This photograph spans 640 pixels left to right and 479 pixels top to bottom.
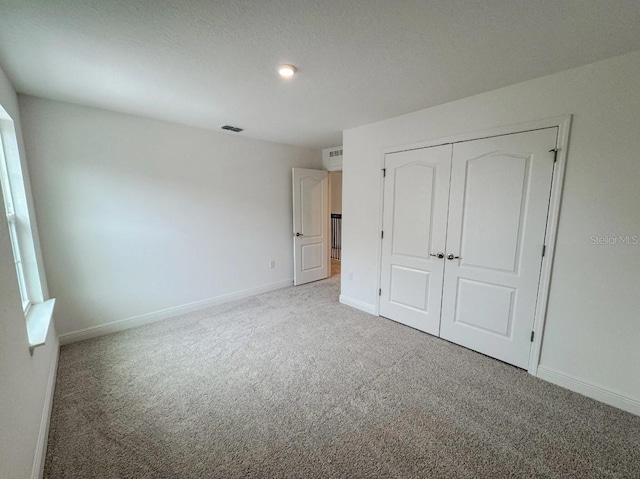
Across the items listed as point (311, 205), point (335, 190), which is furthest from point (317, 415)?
point (335, 190)

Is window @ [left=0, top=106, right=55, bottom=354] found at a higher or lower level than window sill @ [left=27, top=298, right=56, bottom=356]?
higher

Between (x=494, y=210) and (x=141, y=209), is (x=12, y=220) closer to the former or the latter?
(x=141, y=209)

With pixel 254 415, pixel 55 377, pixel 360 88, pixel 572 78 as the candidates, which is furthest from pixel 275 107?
pixel 55 377

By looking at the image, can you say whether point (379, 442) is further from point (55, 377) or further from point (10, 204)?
point (10, 204)

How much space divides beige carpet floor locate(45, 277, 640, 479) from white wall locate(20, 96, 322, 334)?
0.64 metres

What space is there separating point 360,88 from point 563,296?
7.64ft

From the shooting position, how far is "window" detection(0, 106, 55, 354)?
2035mm

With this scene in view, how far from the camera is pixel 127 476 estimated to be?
55.1 inches

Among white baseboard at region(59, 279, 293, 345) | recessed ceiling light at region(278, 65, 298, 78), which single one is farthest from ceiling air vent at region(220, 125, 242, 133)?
white baseboard at region(59, 279, 293, 345)

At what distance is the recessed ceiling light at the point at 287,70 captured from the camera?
1862mm

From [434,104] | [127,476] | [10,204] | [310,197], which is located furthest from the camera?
[310,197]

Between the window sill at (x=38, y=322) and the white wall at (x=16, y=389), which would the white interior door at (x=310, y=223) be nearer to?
the window sill at (x=38, y=322)
